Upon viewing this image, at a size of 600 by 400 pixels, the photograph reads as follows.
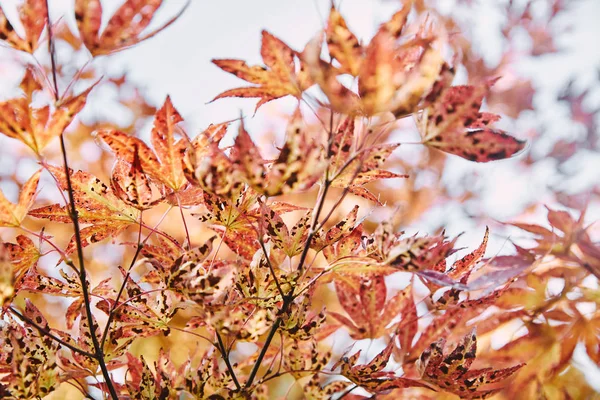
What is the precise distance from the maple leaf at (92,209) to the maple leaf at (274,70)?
0.19 m

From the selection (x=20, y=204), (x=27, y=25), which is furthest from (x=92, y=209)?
(x=27, y=25)

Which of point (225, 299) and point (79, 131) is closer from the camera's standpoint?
point (225, 299)

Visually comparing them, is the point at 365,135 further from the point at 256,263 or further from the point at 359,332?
the point at 359,332

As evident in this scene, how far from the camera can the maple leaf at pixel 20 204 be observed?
44 centimetres

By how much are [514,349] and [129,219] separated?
61 cm

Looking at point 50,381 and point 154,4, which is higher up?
point 154,4

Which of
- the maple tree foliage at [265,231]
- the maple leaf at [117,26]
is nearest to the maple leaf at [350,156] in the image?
the maple tree foliage at [265,231]

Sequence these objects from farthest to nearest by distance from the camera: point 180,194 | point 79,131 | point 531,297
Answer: point 79,131 < point 531,297 < point 180,194

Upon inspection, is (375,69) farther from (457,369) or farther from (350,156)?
(457,369)

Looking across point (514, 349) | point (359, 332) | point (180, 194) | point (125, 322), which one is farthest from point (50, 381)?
point (514, 349)

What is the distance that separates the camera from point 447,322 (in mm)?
555

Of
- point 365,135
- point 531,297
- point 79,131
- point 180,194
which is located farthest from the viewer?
point 79,131

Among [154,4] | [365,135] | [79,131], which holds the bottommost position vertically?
[365,135]

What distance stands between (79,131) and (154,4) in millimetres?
1685
